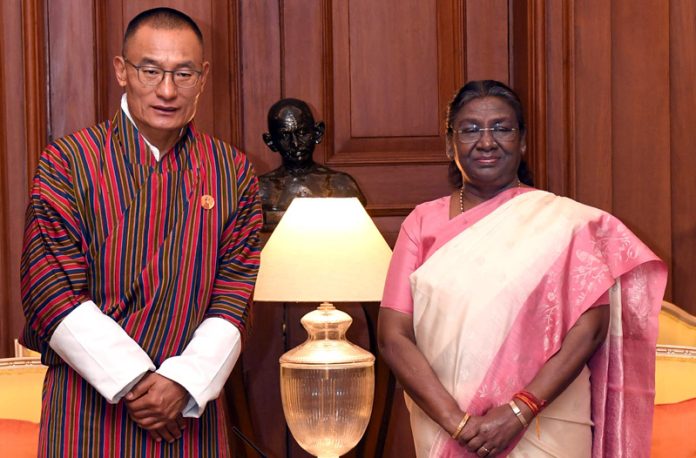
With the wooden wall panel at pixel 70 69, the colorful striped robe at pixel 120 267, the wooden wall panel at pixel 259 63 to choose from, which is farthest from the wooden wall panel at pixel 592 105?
the colorful striped robe at pixel 120 267

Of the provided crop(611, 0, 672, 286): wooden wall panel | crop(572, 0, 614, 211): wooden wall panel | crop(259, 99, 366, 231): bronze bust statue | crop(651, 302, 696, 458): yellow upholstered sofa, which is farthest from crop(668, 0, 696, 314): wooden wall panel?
crop(259, 99, 366, 231): bronze bust statue

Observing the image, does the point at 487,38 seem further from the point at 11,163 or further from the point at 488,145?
the point at 11,163

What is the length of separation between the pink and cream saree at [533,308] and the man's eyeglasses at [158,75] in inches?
23.7

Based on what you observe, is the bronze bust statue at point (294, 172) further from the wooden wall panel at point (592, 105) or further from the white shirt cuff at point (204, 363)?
the white shirt cuff at point (204, 363)

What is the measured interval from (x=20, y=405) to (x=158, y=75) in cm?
96

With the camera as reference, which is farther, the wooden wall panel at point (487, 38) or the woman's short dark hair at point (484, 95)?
the wooden wall panel at point (487, 38)

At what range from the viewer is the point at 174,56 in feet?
6.53

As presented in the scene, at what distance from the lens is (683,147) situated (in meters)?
3.17

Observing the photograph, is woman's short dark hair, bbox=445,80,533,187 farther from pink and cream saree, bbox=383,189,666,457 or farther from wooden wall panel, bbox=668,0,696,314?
wooden wall panel, bbox=668,0,696,314

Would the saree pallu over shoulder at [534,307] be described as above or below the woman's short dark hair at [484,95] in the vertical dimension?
below

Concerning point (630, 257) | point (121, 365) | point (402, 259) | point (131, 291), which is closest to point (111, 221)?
point (131, 291)

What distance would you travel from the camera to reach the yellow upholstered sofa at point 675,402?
7.80 ft

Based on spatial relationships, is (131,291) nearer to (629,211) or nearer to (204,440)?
(204,440)

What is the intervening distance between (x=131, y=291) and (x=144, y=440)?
0.27m
